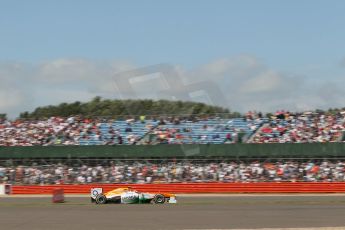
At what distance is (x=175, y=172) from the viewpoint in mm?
35000

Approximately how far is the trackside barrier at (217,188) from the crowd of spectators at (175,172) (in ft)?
1.87

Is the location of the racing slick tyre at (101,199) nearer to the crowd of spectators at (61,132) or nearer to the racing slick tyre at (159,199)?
the racing slick tyre at (159,199)

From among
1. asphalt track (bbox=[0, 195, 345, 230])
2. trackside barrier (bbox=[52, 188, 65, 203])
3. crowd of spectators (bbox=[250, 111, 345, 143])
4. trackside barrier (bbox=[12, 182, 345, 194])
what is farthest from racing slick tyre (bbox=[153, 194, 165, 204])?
crowd of spectators (bbox=[250, 111, 345, 143])

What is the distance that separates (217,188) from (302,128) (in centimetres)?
700

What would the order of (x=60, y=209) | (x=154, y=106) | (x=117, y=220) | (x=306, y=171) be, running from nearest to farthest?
(x=117, y=220) < (x=60, y=209) < (x=306, y=171) < (x=154, y=106)

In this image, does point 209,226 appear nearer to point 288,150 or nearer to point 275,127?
point 288,150

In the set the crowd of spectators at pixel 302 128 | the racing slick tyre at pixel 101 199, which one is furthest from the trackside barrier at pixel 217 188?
the racing slick tyre at pixel 101 199

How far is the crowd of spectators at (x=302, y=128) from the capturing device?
35531mm

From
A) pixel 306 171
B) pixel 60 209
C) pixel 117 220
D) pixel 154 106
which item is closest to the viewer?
pixel 117 220

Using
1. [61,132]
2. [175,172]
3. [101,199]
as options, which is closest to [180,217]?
[101,199]

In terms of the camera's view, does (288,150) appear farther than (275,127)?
No

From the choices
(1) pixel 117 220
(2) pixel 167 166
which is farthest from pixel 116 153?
(1) pixel 117 220

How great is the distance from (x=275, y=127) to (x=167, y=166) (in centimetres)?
720

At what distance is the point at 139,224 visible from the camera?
54.8 ft
